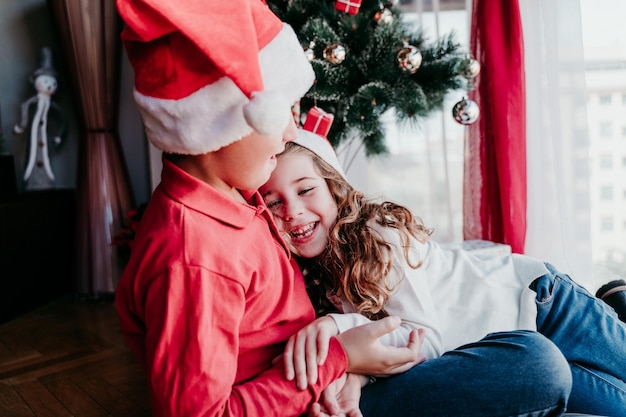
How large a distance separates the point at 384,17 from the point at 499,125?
20.9 inches

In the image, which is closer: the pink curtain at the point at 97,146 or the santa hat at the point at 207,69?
the santa hat at the point at 207,69

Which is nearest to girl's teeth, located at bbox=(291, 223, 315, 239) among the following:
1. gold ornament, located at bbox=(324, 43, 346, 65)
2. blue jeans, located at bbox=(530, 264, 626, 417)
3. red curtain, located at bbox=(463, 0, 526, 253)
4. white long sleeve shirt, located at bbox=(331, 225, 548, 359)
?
white long sleeve shirt, located at bbox=(331, 225, 548, 359)

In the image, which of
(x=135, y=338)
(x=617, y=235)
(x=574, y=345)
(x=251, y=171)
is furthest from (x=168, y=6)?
(x=617, y=235)

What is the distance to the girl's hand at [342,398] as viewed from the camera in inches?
30.7

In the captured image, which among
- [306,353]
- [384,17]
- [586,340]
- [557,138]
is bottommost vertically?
[586,340]

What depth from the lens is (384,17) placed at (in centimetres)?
164

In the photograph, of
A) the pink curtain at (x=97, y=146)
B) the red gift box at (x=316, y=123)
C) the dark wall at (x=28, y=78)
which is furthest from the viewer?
the dark wall at (x=28, y=78)

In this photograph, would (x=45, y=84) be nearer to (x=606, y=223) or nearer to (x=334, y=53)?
(x=334, y=53)

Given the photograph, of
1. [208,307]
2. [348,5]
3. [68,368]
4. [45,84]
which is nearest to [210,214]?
[208,307]

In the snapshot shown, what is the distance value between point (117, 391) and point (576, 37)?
5.55 ft

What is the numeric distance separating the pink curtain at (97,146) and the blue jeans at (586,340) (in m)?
1.92

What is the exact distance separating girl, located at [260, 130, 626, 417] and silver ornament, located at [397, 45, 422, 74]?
0.47m

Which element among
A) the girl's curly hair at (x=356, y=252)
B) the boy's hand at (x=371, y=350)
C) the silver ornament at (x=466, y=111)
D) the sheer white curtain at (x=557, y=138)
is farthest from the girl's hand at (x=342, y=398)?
the sheer white curtain at (x=557, y=138)

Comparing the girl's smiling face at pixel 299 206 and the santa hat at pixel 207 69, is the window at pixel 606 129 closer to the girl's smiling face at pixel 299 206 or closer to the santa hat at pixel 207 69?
the girl's smiling face at pixel 299 206
